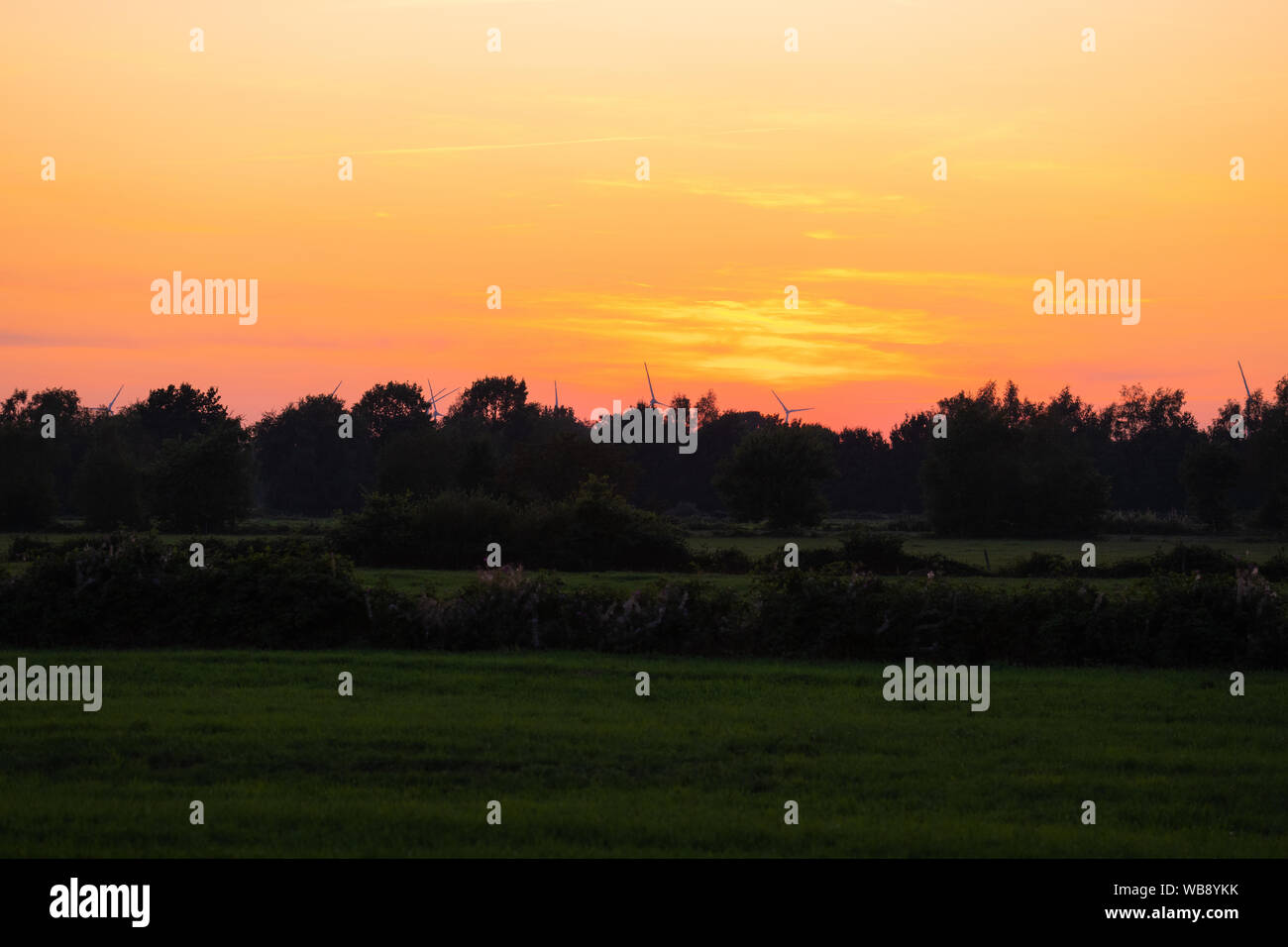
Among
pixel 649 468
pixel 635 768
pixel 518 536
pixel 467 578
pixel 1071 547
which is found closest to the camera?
pixel 635 768

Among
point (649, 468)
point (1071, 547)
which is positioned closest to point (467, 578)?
point (1071, 547)

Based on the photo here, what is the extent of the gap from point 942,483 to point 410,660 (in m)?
84.2

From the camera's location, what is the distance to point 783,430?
9931 centimetres

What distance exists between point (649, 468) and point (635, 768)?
13454cm

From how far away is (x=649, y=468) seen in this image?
147750 mm

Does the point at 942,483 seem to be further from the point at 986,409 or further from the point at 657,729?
the point at 657,729

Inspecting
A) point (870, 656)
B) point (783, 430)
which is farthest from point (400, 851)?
point (783, 430)

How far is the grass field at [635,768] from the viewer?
10.5 metres

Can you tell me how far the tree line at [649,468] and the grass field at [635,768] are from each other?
3674 centimetres

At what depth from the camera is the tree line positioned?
84.6m

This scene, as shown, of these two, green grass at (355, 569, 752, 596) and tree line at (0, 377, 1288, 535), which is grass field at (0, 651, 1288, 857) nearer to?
green grass at (355, 569, 752, 596)

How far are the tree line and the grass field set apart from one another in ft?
121

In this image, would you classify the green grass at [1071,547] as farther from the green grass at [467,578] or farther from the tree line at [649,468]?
the green grass at [467,578]

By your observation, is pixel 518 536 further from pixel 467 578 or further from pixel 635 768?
pixel 635 768
